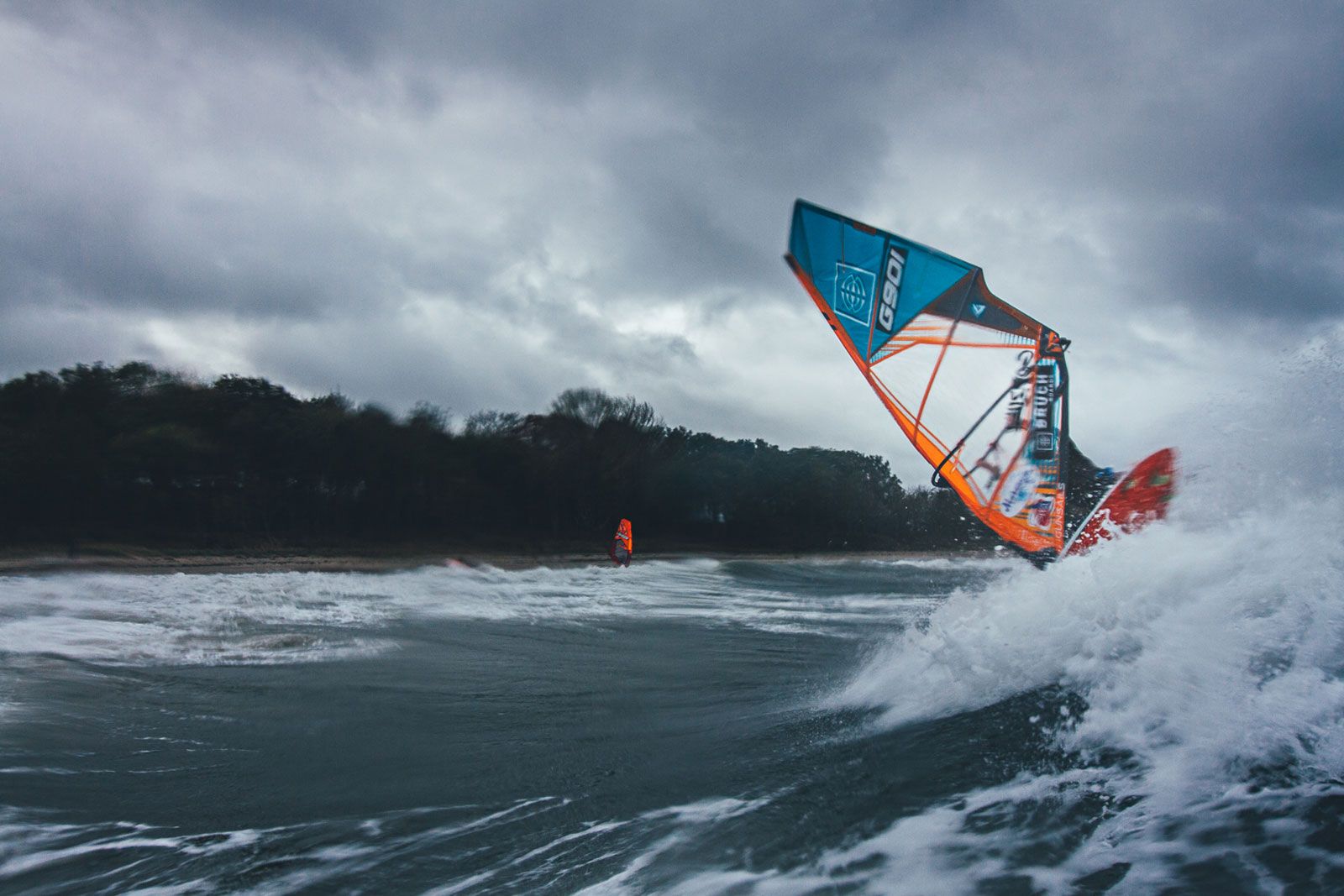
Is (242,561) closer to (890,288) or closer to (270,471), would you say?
(270,471)

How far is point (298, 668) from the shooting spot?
691 centimetres

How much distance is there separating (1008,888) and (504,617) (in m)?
9.94

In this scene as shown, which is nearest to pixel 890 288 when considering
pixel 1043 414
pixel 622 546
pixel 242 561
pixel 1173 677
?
pixel 1043 414

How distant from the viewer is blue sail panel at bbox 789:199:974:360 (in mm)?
6168

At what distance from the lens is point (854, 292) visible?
649 centimetres

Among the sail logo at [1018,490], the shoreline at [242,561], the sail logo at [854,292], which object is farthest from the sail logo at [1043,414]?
the shoreline at [242,561]

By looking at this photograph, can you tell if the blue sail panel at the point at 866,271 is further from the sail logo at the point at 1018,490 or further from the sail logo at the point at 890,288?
the sail logo at the point at 1018,490

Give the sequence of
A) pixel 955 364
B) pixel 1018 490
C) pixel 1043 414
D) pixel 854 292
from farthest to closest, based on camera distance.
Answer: pixel 854 292 < pixel 955 364 < pixel 1018 490 < pixel 1043 414

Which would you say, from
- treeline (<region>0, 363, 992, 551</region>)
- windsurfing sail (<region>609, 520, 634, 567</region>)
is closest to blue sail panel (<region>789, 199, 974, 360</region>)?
treeline (<region>0, 363, 992, 551</region>)

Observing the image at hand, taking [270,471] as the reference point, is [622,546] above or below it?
below

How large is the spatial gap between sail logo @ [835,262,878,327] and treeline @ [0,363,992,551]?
44.7ft

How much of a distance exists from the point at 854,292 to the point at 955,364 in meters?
0.90

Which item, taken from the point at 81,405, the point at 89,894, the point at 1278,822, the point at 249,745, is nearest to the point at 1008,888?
the point at 1278,822

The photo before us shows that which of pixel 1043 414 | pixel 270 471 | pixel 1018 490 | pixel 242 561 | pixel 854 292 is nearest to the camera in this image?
pixel 1043 414
